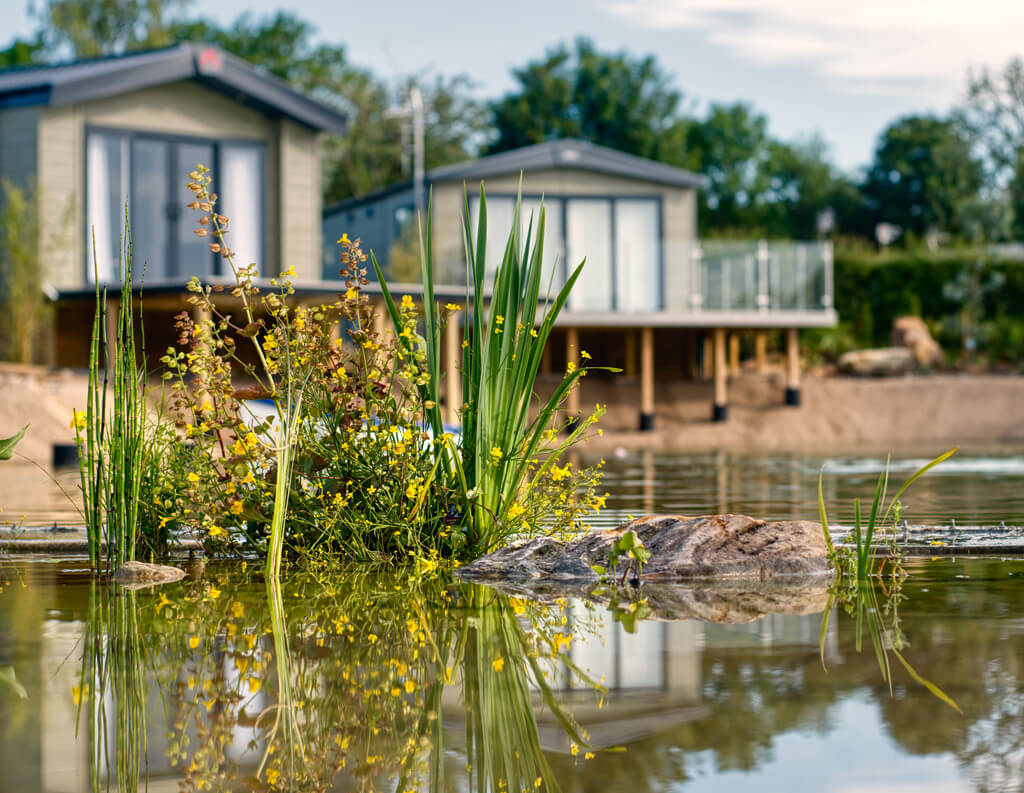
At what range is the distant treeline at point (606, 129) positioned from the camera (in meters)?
43.1

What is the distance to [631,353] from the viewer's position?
2470 cm

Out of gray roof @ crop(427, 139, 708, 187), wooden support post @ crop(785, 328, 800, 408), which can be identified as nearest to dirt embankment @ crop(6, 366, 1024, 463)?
wooden support post @ crop(785, 328, 800, 408)

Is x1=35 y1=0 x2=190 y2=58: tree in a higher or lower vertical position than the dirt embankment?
higher

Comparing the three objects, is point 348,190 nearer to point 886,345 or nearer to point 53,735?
point 886,345

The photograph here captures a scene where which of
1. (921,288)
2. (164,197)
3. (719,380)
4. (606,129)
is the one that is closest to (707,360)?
(719,380)

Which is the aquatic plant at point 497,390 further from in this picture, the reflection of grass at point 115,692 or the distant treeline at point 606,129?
the distant treeline at point 606,129

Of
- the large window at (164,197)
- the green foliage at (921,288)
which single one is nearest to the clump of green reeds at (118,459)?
the large window at (164,197)

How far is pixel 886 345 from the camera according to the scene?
99.9 ft

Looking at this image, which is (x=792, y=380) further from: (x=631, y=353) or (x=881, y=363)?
(x=881, y=363)

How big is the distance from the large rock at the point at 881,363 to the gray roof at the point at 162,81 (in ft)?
37.9

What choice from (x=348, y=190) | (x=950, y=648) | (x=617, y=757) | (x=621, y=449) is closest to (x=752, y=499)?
(x=950, y=648)

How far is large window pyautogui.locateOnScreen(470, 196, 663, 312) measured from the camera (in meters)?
23.2

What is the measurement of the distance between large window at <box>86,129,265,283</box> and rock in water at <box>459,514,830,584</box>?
15.4 meters

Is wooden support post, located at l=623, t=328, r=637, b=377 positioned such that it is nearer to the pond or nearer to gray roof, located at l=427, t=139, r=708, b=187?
gray roof, located at l=427, t=139, r=708, b=187
